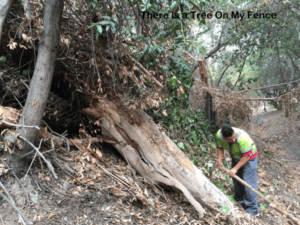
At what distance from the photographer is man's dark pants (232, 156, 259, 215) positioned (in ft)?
14.0

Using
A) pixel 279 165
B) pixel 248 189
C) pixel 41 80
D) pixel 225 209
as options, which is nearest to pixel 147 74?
pixel 41 80

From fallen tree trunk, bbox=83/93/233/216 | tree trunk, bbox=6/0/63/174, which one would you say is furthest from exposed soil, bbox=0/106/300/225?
tree trunk, bbox=6/0/63/174

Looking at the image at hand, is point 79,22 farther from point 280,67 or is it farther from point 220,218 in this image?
point 280,67

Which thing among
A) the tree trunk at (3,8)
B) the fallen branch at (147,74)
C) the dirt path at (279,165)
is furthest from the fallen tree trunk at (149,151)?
the tree trunk at (3,8)

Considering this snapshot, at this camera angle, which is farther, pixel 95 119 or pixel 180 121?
pixel 180 121

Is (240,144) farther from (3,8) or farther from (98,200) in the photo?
(3,8)

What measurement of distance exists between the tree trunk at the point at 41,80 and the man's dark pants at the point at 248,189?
155 inches

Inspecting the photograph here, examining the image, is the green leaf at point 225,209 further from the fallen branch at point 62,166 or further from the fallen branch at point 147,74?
the fallen branch at point 62,166

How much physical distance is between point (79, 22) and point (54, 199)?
2.61m

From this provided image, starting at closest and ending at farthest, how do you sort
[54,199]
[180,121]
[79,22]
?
1. [54,199]
2. [79,22]
3. [180,121]

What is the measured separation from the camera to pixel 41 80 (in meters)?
2.78

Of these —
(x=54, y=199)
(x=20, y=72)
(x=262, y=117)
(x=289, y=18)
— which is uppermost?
(x=289, y=18)

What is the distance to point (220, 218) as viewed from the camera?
11.2 ft

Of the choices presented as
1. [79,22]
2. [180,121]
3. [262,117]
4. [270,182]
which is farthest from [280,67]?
[79,22]
